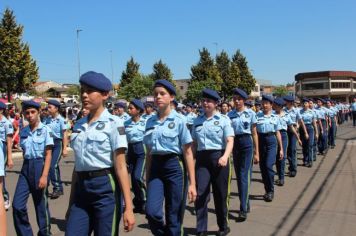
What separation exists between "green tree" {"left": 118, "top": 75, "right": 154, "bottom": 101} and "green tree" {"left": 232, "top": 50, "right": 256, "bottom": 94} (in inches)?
532

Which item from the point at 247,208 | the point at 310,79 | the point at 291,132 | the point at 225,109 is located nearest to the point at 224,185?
the point at 247,208

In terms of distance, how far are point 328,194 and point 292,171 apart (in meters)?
2.37

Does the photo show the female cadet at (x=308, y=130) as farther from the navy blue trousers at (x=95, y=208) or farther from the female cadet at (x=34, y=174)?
the navy blue trousers at (x=95, y=208)

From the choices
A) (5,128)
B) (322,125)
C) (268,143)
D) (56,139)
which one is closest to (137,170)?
(56,139)

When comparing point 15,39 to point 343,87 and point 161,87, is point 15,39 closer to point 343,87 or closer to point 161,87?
point 161,87

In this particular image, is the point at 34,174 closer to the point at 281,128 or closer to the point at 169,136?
the point at 169,136

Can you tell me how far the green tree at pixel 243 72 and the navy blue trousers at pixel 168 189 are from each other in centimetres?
5882

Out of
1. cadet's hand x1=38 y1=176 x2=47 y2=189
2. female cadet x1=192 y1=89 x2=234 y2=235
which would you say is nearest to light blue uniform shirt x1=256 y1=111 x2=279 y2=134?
female cadet x1=192 y1=89 x2=234 y2=235

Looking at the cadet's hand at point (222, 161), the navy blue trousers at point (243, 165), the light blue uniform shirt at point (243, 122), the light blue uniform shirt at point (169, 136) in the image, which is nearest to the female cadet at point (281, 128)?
the light blue uniform shirt at point (243, 122)

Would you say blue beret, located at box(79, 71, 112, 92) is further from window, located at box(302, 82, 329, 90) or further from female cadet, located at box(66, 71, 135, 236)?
window, located at box(302, 82, 329, 90)

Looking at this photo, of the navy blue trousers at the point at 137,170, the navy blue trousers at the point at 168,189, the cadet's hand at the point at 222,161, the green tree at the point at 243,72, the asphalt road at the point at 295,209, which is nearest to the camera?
the navy blue trousers at the point at 168,189

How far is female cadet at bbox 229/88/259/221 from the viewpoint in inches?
276

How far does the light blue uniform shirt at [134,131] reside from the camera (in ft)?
26.6

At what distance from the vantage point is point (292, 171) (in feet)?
36.4
